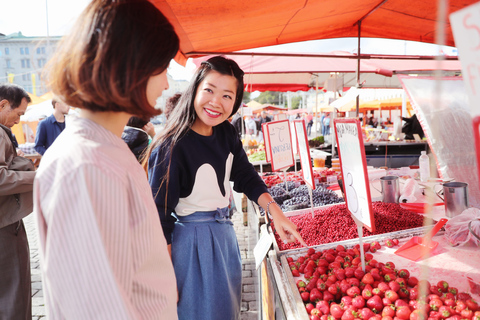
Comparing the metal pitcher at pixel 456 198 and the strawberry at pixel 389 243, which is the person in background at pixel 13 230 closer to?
the strawberry at pixel 389 243

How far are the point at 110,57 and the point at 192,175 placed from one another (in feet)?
3.00

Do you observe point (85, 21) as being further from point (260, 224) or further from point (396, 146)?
point (396, 146)

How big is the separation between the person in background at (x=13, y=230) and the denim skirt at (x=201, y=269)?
124 centimetres

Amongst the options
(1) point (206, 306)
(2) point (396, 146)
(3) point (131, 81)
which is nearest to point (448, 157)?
(1) point (206, 306)

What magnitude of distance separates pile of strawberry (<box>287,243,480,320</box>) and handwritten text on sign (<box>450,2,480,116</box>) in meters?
0.81

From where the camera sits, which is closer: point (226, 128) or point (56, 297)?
point (56, 297)

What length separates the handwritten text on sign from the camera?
59 cm

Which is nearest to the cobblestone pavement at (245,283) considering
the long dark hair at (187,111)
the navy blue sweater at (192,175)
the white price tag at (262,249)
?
the white price tag at (262,249)

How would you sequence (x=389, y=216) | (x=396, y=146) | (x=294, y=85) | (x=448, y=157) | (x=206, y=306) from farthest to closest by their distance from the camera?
(x=294, y=85)
(x=396, y=146)
(x=448, y=157)
(x=389, y=216)
(x=206, y=306)

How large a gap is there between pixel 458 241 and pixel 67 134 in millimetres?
2211

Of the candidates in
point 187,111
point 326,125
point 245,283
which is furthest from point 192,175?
point 326,125

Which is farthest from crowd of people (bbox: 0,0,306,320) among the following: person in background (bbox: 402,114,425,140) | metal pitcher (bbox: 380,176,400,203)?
person in background (bbox: 402,114,425,140)

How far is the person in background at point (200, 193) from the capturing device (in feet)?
5.07

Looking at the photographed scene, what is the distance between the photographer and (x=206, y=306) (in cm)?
159
